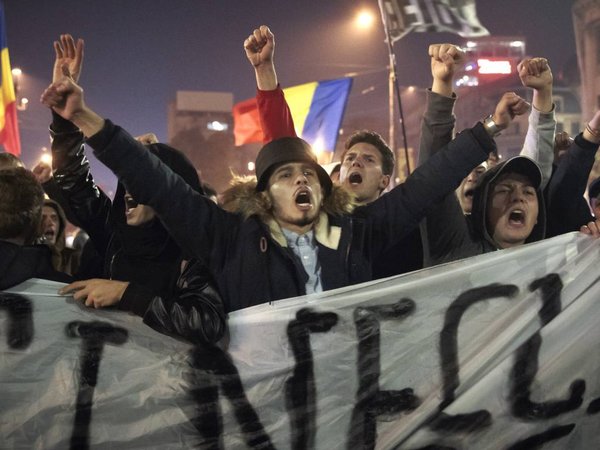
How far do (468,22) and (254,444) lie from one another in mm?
6711

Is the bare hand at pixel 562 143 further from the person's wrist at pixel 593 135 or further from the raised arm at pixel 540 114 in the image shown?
the person's wrist at pixel 593 135

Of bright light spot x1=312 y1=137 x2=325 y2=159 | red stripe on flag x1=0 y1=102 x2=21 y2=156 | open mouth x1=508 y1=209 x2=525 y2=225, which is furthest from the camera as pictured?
bright light spot x1=312 y1=137 x2=325 y2=159

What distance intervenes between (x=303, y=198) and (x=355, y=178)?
1.15m

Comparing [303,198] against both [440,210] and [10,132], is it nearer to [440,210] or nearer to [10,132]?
[440,210]

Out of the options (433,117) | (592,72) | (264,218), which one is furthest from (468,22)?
(592,72)

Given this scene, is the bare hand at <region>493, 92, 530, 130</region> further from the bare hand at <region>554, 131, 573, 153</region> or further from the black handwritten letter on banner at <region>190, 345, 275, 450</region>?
the bare hand at <region>554, 131, 573, 153</region>

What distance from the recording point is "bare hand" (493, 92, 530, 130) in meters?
3.03

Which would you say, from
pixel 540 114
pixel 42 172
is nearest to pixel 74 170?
pixel 42 172

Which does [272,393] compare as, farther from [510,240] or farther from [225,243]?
[510,240]

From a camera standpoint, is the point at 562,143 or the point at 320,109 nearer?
the point at 562,143

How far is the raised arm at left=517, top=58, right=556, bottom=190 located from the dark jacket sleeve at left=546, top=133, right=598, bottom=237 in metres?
0.10

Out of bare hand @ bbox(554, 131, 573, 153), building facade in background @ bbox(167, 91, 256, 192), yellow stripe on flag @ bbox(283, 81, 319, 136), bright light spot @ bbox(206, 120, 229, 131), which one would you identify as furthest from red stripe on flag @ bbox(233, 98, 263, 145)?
bright light spot @ bbox(206, 120, 229, 131)

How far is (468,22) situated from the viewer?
798 cm

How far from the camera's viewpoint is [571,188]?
369 centimetres
